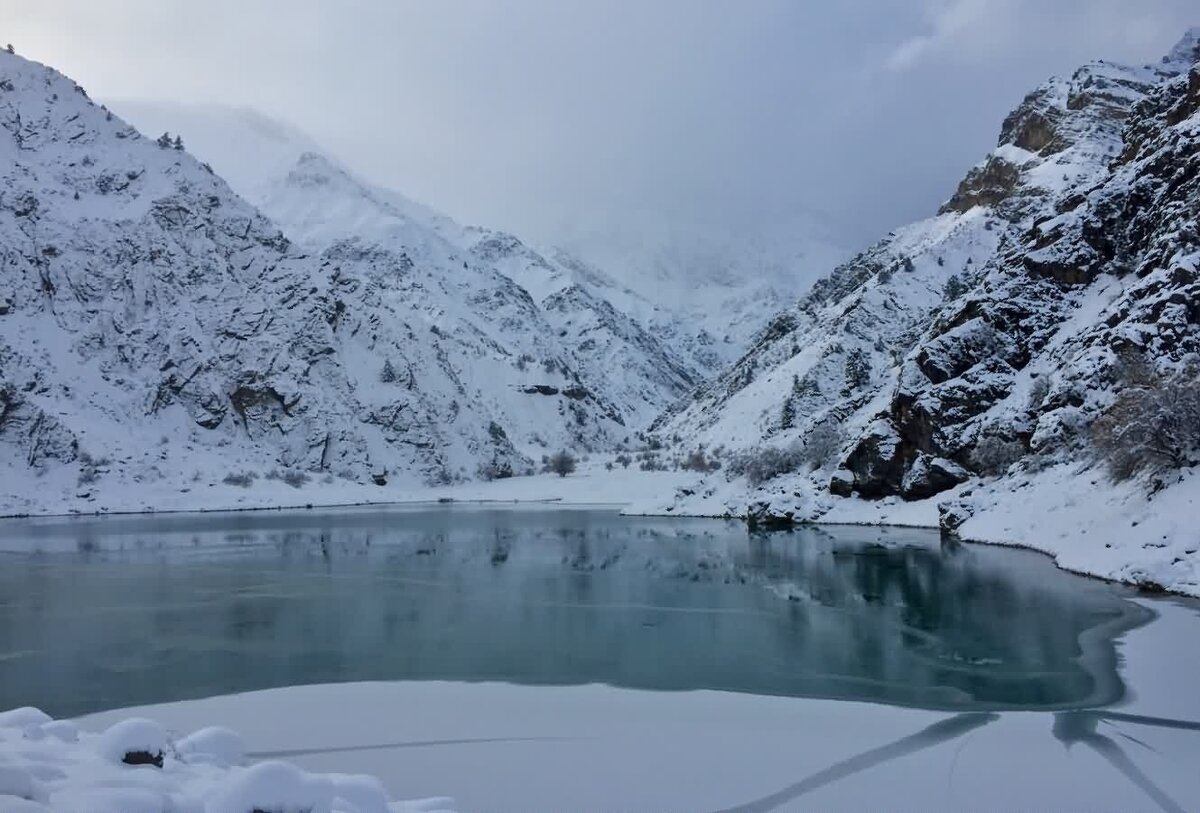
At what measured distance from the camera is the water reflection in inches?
537

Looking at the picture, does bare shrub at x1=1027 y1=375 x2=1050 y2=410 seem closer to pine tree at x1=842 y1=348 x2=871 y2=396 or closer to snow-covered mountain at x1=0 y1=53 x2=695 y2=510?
pine tree at x1=842 y1=348 x2=871 y2=396

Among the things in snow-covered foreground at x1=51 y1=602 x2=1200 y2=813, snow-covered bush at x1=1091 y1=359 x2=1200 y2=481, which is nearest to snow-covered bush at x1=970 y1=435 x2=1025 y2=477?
snow-covered bush at x1=1091 y1=359 x2=1200 y2=481

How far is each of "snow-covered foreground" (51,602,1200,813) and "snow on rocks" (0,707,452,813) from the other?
42 centimetres

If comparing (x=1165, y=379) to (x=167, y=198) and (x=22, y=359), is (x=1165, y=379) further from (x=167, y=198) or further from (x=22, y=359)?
(x=167, y=198)

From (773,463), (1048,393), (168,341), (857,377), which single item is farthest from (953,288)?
(168,341)

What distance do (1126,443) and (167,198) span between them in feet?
334

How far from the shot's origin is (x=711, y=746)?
10102 mm

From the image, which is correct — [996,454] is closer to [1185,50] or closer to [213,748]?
[213,748]

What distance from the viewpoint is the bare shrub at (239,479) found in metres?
78.4

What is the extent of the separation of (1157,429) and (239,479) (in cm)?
7503

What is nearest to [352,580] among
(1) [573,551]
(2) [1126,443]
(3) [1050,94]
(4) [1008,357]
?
(1) [573,551]

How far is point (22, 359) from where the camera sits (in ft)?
247

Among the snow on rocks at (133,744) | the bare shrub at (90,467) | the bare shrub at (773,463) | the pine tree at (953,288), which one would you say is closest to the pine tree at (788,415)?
the pine tree at (953,288)

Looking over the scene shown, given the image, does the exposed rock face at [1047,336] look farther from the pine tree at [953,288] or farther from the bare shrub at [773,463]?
the bare shrub at [773,463]
